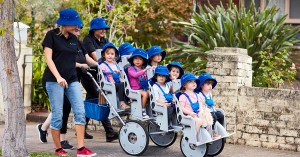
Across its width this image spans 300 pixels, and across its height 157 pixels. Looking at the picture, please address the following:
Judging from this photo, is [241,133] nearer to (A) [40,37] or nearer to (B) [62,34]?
(B) [62,34]

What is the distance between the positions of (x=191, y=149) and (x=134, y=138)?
85 centimetres

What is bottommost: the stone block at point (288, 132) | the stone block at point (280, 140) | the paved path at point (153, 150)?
the paved path at point (153, 150)

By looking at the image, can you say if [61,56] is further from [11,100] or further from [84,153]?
[84,153]

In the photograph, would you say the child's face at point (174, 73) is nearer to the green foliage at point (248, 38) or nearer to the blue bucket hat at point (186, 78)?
the blue bucket hat at point (186, 78)

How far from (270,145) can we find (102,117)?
2.61 m

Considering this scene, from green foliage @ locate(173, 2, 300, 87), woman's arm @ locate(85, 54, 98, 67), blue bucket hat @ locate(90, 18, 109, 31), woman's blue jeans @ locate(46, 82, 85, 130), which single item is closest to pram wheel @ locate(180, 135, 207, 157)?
woman's blue jeans @ locate(46, 82, 85, 130)

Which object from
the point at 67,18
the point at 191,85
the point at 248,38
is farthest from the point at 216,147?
the point at 248,38

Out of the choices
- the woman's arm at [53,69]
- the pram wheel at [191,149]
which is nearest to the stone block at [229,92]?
the pram wheel at [191,149]

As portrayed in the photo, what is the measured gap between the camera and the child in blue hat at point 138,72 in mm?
10602

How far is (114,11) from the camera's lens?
16.5 m

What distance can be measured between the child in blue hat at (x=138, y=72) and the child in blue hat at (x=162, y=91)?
0.89ft

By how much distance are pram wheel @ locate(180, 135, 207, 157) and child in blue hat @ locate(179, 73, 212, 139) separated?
28 cm

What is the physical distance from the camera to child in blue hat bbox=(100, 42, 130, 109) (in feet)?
35.5

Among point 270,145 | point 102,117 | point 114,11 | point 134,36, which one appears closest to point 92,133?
point 102,117
